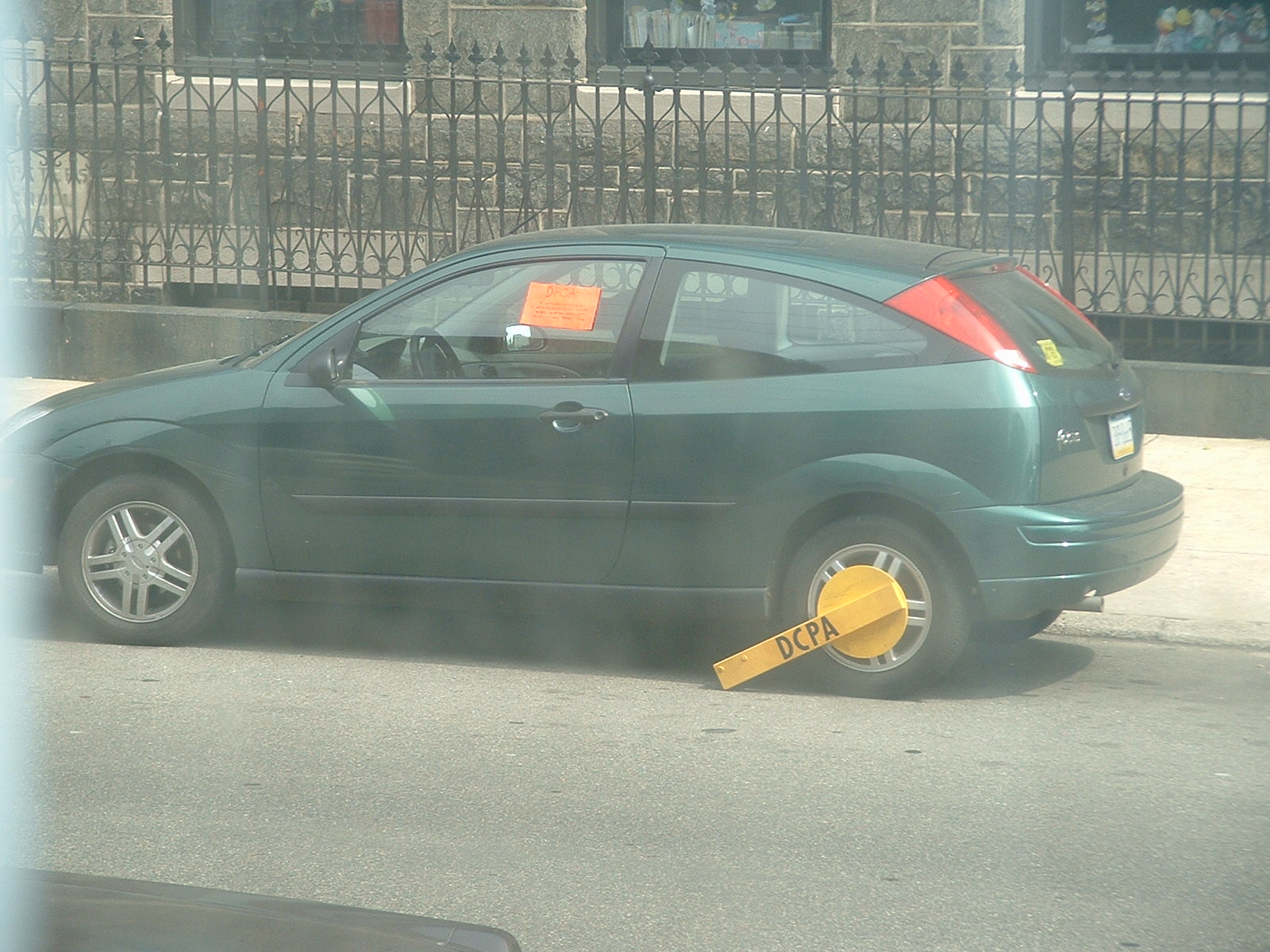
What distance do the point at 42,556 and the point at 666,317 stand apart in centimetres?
251

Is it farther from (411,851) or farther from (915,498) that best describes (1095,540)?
(411,851)

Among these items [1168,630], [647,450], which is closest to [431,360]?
[647,450]

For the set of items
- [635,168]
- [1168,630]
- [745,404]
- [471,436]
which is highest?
[635,168]

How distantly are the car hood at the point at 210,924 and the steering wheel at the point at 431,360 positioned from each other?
375cm

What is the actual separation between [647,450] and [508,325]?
71cm

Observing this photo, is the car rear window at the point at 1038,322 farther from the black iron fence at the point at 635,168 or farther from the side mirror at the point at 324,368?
the black iron fence at the point at 635,168

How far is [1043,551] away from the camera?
527 cm

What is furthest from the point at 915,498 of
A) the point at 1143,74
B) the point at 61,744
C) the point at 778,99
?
the point at 1143,74

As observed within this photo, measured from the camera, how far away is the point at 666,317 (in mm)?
5625

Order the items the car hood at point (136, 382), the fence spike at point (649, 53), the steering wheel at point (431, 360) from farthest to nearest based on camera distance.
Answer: the fence spike at point (649, 53)
the car hood at point (136, 382)
the steering wheel at point (431, 360)

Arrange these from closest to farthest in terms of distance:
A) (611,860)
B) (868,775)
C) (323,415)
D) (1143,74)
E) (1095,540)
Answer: (611,860) < (868,775) < (1095,540) < (323,415) < (1143,74)

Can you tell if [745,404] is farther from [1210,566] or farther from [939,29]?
[939,29]

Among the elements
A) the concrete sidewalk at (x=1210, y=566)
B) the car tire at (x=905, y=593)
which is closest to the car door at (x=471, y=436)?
the car tire at (x=905, y=593)

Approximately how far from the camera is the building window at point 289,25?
13805mm
